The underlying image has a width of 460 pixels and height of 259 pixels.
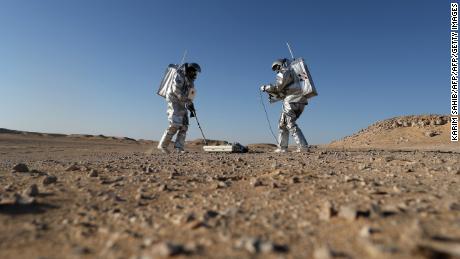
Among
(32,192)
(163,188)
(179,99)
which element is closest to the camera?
(32,192)

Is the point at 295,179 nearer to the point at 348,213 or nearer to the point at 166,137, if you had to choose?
the point at 348,213

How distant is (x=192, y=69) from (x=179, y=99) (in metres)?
1.04

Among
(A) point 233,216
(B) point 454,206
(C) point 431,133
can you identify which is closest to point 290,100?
(B) point 454,206

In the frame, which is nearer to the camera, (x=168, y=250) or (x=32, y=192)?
(x=168, y=250)

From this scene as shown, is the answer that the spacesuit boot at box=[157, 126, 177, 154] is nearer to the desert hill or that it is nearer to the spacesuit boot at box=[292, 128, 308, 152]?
the spacesuit boot at box=[292, 128, 308, 152]

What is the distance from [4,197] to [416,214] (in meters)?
3.67

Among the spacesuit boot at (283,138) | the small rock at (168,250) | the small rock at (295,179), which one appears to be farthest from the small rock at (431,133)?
Answer: the small rock at (168,250)

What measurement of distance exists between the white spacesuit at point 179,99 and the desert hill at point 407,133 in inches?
435

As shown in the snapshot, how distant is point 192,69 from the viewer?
11.8 metres

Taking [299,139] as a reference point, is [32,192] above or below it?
below

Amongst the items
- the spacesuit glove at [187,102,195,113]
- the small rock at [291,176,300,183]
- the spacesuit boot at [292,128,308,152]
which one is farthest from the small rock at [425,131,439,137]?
the small rock at [291,176,300,183]

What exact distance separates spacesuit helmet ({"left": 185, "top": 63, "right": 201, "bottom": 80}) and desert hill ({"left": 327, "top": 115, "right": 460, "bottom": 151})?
11.0 m

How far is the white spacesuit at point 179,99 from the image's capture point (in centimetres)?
1156

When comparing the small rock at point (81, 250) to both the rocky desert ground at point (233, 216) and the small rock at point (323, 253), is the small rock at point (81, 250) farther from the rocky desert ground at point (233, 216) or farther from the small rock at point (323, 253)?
the small rock at point (323, 253)
